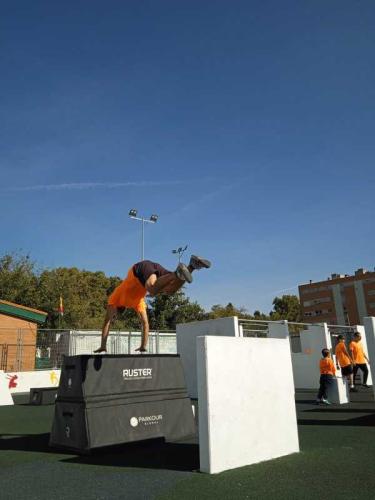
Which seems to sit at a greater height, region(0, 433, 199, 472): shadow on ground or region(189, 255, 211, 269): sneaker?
region(189, 255, 211, 269): sneaker

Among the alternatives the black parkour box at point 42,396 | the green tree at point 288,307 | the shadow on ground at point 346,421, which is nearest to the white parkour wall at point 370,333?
the shadow on ground at point 346,421

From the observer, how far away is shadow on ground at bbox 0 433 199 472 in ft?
14.8

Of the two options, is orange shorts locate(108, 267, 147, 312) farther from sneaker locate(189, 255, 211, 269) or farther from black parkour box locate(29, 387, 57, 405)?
black parkour box locate(29, 387, 57, 405)

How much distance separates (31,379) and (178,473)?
1520 centimetres

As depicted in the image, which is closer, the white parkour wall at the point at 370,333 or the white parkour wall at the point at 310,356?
the white parkour wall at the point at 370,333

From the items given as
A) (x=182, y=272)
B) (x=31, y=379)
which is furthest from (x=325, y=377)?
(x=31, y=379)

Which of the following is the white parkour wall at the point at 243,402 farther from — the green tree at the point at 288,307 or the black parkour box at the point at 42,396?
the green tree at the point at 288,307

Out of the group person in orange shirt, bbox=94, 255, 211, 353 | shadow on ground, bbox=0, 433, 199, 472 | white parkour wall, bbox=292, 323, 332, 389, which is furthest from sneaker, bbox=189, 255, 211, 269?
white parkour wall, bbox=292, 323, 332, 389

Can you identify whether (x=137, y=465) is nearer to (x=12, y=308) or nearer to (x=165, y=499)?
(x=165, y=499)

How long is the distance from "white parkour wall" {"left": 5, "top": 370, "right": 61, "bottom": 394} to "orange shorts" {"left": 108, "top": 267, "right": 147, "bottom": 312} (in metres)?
12.8

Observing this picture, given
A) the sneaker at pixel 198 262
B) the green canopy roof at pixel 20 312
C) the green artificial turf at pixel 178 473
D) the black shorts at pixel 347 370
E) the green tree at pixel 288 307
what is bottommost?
the green artificial turf at pixel 178 473

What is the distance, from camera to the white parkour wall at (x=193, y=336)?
12820mm

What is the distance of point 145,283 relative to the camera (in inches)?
224

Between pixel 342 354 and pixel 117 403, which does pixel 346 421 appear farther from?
pixel 342 354
